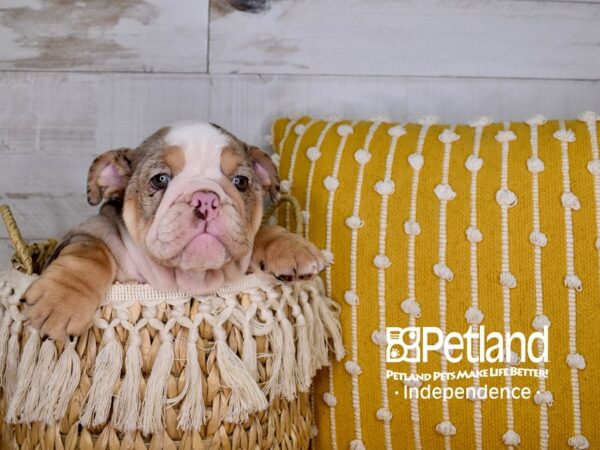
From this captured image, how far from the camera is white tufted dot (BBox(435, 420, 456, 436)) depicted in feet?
3.32

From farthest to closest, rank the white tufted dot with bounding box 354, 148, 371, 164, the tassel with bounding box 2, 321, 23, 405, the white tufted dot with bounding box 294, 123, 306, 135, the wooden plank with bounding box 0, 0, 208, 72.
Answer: the wooden plank with bounding box 0, 0, 208, 72 < the white tufted dot with bounding box 294, 123, 306, 135 < the white tufted dot with bounding box 354, 148, 371, 164 < the tassel with bounding box 2, 321, 23, 405

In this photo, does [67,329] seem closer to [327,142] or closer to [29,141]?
[327,142]

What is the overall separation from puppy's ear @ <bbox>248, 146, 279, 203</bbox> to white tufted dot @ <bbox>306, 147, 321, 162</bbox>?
0.11 m

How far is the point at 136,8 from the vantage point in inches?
56.7

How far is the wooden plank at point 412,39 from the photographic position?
4.76 feet

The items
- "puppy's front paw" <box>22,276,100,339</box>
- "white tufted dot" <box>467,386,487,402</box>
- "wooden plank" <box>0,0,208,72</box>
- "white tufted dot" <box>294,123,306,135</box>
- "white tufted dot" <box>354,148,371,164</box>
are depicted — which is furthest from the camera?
"wooden plank" <box>0,0,208,72</box>

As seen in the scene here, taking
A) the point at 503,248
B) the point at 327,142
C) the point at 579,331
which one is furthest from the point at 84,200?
the point at 579,331

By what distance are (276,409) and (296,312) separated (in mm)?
138

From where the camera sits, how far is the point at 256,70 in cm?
146

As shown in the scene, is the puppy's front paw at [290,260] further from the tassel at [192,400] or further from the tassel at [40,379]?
the tassel at [40,379]

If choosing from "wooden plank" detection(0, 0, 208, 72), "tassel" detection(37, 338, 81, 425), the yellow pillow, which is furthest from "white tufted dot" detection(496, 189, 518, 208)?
"wooden plank" detection(0, 0, 208, 72)

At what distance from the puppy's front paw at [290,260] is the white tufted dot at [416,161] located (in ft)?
0.75

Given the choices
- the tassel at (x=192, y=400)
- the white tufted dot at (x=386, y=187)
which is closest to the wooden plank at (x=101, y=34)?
the white tufted dot at (x=386, y=187)

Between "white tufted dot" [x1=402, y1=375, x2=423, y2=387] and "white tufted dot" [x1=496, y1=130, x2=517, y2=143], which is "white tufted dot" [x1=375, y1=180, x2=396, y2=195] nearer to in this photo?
"white tufted dot" [x1=496, y1=130, x2=517, y2=143]
